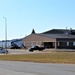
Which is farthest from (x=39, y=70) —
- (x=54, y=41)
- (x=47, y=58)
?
(x=54, y=41)

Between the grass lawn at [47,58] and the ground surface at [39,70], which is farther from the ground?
the grass lawn at [47,58]

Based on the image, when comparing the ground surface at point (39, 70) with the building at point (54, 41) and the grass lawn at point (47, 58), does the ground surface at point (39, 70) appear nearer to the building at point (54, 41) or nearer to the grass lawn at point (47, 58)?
the grass lawn at point (47, 58)

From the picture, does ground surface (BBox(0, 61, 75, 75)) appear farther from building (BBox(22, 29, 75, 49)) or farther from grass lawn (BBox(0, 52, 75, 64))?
building (BBox(22, 29, 75, 49))

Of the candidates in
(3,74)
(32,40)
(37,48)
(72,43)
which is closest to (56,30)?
(32,40)

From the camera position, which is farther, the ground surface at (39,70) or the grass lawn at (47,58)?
the grass lawn at (47,58)

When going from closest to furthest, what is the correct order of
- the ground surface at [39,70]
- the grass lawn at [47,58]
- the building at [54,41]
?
1. the ground surface at [39,70]
2. the grass lawn at [47,58]
3. the building at [54,41]

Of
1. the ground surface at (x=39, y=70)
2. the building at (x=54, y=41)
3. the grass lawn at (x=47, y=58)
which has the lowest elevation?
the ground surface at (x=39, y=70)

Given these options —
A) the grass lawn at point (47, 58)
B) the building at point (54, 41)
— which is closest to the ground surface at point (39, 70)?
the grass lawn at point (47, 58)

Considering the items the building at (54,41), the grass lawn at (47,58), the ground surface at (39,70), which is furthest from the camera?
the building at (54,41)

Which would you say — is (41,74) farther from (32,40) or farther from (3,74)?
(32,40)

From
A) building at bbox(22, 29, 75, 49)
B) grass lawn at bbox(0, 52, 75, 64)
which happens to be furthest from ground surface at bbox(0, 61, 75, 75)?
building at bbox(22, 29, 75, 49)

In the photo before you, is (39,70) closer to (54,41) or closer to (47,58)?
(47,58)

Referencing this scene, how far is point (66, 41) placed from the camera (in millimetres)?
97438

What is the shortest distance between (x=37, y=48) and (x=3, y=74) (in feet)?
217
